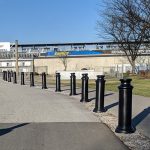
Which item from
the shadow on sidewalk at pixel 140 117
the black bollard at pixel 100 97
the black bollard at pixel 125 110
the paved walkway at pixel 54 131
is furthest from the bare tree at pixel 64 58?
the black bollard at pixel 125 110

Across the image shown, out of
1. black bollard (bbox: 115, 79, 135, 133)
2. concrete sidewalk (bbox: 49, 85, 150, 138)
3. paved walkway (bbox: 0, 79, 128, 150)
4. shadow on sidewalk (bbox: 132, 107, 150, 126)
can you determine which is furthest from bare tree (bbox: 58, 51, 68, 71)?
black bollard (bbox: 115, 79, 135, 133)

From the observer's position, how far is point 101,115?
12.6 meters

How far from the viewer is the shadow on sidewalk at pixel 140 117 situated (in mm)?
10974

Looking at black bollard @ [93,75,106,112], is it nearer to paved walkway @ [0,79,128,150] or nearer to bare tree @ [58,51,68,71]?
paved walkway @ [0,79,128,150]

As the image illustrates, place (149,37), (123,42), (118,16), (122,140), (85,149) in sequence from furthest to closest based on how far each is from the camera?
(123,42) → (118,16) → (149,37) → (122,140) → (85,149)

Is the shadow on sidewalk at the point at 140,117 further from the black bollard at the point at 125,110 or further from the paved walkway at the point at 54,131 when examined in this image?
the black bollard at the point at 125,110

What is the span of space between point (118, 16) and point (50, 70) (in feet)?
262

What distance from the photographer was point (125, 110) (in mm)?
9703

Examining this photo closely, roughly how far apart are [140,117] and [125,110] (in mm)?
2128

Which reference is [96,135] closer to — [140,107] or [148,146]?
[148,146]

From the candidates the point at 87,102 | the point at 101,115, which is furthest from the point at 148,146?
the point at 87,102

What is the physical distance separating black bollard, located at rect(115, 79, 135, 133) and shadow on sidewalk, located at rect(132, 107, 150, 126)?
3.64 ft

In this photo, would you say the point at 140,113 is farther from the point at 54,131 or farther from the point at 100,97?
A: the point at 54,131

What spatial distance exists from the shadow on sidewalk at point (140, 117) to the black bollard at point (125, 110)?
3.64ft
